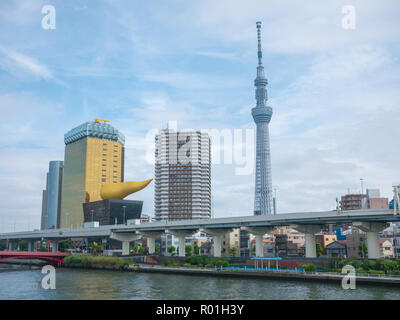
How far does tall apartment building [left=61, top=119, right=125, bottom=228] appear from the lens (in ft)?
566

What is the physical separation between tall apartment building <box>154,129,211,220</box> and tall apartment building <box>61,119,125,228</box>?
23.5 metres

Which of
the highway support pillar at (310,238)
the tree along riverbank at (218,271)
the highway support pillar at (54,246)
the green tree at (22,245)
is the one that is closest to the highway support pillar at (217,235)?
the tree along riverbank at (218,271)

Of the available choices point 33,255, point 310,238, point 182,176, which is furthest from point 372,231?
point 182,176

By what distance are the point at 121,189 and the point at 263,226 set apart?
72.7m

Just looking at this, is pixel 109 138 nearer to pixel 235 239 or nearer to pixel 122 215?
pixel 122 215

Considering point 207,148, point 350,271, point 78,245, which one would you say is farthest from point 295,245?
point 207,148

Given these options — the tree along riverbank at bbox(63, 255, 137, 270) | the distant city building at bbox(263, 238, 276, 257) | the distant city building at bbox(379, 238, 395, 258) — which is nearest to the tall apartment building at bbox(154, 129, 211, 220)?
the distant city building at bbox(263, 238, 276, 257)

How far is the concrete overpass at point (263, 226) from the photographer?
56122 millimetres

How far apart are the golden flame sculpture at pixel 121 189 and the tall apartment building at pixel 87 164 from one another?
40382mm

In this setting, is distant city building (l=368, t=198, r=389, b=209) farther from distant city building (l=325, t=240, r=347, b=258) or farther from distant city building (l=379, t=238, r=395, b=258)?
distant city building (l=325, t=240, r=347, b=258)

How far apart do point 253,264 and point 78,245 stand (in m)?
79.5

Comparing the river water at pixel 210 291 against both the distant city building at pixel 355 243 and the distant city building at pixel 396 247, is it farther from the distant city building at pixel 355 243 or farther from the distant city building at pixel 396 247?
the distant city building at pixel 396 247

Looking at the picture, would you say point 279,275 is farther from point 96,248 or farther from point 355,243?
point 96,248

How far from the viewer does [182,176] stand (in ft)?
543
